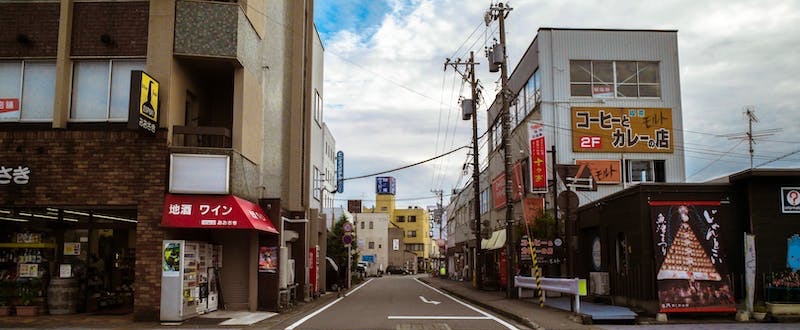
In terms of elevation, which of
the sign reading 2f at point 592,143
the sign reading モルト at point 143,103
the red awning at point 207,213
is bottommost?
the red awning at point 207,213

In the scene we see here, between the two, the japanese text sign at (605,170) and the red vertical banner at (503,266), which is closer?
the japanese text sign at (605,170)

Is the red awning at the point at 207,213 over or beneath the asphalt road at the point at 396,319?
over

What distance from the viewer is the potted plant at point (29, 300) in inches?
639

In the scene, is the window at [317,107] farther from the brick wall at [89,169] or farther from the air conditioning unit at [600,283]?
the air conditioning unit at [600,283]

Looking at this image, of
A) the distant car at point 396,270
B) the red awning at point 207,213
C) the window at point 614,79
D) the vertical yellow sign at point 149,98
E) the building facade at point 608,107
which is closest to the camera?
the vertical yellow sign at point 149,98

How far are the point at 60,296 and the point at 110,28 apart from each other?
22.5 ft

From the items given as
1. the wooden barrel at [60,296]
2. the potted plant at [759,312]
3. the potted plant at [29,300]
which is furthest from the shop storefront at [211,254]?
the potted plant at [759,312]

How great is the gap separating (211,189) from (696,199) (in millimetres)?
12356

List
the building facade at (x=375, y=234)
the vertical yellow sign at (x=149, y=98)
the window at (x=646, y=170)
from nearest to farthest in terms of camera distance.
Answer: the vertical yellow sign at (x=149, y=98) → the window at (x=646, y=170) → the building facade at (x=375, y=234)

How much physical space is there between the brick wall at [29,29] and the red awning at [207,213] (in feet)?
16.5

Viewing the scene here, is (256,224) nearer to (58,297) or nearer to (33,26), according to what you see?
(58,297)

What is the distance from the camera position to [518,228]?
31.1 metres

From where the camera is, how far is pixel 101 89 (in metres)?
16.7

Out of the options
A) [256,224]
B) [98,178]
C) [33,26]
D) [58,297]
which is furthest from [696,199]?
[33,26]
